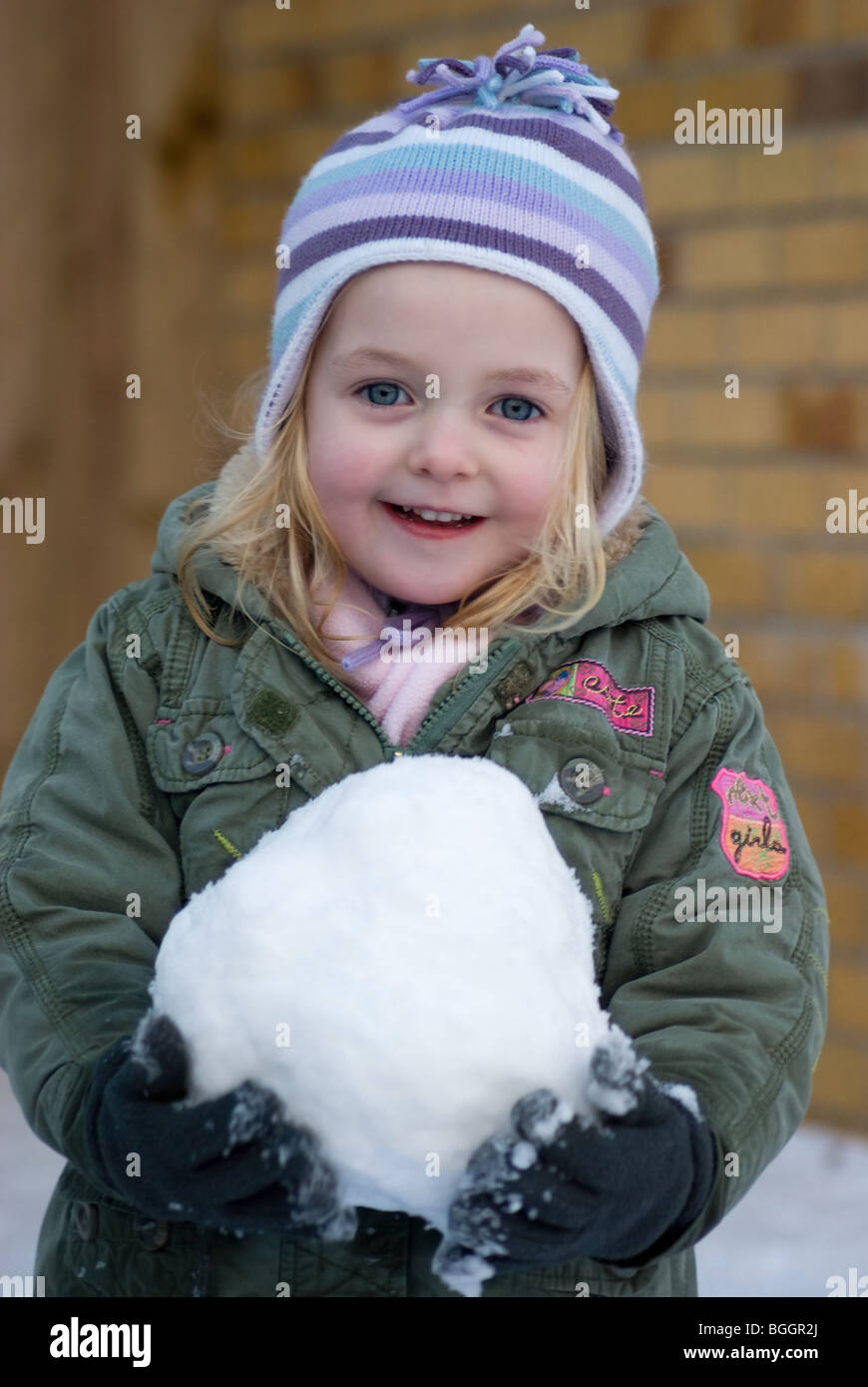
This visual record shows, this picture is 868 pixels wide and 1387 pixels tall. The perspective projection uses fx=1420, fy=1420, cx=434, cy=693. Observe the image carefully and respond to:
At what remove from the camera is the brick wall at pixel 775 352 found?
241 cm


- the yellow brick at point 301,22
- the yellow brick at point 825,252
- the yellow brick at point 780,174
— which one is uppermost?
the yellow brick at point 301,22

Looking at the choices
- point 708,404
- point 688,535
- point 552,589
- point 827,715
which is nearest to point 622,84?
point 708,404

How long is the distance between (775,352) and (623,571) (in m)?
1.32

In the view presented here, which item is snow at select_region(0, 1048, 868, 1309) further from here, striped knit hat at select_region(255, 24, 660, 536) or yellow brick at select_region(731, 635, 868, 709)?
striped knit hat at select_region(255, 24, 660, 536)

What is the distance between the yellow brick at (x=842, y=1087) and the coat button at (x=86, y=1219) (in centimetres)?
163

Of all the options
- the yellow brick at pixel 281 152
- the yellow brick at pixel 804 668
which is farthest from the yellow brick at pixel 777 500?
the yellow brick at pixel 281 152

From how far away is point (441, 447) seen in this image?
4.09 feet

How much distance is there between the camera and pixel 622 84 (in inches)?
101

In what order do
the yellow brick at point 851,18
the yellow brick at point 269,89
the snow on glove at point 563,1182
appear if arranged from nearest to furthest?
the snow on glove at point 563,1182, the yellow brick at point 851,18, the yellow brick at point 269,89

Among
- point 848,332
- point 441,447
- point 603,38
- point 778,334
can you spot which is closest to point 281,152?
point 603,38

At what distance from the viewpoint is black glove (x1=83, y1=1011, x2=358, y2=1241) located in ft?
3.12

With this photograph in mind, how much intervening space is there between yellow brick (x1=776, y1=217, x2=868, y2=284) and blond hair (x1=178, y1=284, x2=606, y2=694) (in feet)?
3.98

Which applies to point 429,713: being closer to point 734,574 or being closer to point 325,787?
point 325,787

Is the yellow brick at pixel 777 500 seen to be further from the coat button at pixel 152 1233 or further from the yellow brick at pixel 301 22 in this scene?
the coat button at pixel 152 1233
